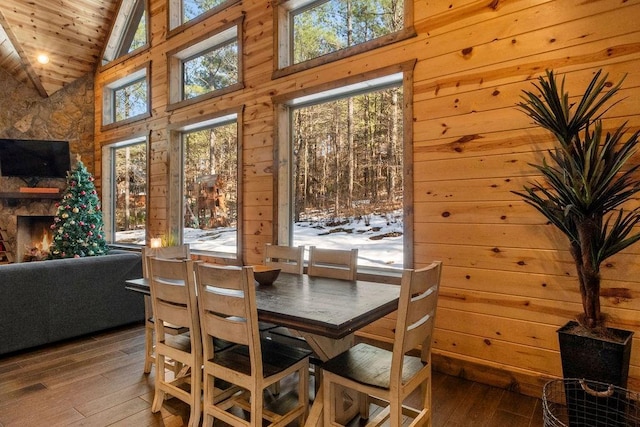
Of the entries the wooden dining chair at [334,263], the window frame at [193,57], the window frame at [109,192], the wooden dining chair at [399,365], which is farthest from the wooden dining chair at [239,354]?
the window frame at [109,192]

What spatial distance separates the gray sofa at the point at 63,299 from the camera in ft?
10.4

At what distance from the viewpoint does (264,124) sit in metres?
4.13

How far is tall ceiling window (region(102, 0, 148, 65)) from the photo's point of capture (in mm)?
6111

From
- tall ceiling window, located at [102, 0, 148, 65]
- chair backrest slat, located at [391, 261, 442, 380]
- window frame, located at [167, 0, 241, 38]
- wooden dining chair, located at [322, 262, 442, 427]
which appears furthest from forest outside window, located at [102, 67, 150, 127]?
chair backrest slat, located at [391, 261, 442, 380]

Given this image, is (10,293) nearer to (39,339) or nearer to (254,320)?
(39,339)

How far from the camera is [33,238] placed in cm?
639

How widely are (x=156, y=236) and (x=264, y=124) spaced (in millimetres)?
2514

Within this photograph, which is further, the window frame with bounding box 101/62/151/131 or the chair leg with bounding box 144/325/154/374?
the window frame with bounding box 101/62/151/131

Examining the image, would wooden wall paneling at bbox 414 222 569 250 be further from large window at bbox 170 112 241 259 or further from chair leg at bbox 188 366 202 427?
large window at bbox 170 112 241 259

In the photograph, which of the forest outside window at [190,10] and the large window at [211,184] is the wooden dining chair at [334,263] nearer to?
the large window at [211,184]

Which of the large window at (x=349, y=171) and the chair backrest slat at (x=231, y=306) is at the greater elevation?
the large window at (x=349, y=171)

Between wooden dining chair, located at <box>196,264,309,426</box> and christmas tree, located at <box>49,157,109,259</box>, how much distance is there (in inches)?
180

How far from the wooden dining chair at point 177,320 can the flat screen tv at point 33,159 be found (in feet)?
17.6

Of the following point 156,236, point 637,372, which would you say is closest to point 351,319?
point 637,372
